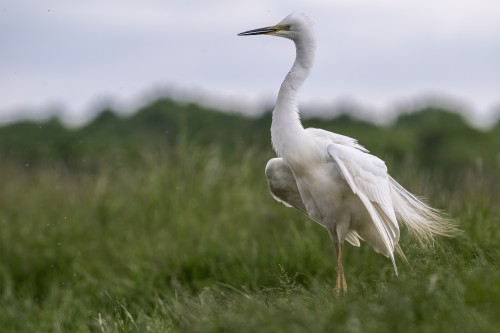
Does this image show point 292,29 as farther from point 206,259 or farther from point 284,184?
point 206,259

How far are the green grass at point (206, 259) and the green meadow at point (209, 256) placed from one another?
13 millimetres

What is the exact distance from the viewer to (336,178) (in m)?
5.73

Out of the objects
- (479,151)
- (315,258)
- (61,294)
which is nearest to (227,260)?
(315,258)

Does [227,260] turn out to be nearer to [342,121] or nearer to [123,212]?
[123,212]

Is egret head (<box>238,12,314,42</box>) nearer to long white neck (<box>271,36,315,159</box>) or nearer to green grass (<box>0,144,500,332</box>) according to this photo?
long white neck (<box>271,36,315,159</box>)

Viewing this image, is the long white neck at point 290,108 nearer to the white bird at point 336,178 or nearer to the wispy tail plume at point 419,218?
the white bird at point 336,178

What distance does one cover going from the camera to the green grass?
12.6ft

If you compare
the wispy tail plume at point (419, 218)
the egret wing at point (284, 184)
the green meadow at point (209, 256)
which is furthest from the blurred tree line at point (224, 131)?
the wispy tail plume at point (419, 218)

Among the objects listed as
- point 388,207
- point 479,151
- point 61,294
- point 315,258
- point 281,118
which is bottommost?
point 479,151

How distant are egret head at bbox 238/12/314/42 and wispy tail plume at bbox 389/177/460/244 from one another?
3.78 ft

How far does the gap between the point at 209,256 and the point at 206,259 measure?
83mm

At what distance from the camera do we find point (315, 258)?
7078 millimetres

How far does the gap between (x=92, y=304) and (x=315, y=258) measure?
1.79 metres

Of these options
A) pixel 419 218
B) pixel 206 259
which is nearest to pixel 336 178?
pixel 419 218
